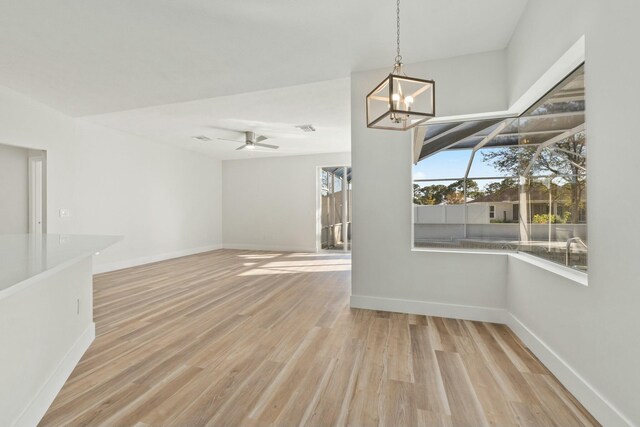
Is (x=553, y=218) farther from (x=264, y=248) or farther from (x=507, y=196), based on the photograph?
(x=264, y=248)

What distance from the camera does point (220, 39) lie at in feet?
9.61

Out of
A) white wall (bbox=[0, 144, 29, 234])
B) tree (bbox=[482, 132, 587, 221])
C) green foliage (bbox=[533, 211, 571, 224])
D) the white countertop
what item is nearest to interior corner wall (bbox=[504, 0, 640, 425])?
tree (bbox=[482, 132, 587, 221])

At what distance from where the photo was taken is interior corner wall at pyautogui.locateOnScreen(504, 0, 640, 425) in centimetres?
139

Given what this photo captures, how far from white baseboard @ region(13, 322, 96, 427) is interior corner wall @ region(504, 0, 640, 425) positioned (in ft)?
9.46

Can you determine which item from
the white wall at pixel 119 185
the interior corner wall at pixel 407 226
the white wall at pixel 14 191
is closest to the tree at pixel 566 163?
the interior corner wall at pixel 407 226

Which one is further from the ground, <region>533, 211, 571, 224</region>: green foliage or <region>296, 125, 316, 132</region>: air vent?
<region>296, 125, 316, 132</region>: air vent

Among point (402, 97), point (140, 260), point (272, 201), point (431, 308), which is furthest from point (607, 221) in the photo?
point (272, 201)

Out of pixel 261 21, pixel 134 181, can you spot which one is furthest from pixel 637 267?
pixel 134 181

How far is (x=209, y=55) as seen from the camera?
3.22 metres

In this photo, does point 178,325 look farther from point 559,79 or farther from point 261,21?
point 559,79

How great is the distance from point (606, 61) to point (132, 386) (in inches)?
131

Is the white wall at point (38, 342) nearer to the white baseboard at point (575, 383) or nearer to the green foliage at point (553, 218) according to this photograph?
the white baseboard at point (575, 383)

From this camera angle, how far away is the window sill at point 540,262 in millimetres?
1891

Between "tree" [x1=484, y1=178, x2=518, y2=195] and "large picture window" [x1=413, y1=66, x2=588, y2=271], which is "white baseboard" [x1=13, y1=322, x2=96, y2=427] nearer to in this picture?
"large picture window" [x1=413, y1=66, x2=588, y2=271]
